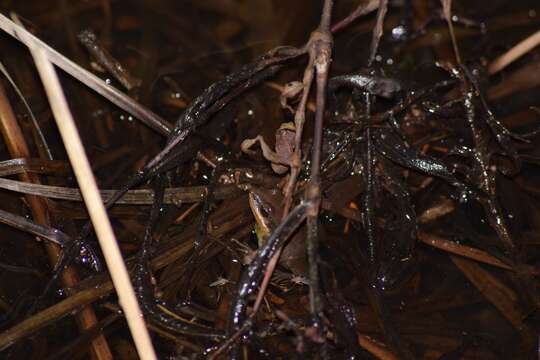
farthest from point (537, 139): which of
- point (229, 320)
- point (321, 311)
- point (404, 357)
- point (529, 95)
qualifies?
point (229, 320)

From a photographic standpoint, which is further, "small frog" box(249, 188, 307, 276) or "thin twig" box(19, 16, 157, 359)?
"small frog" box(249, 188, 307, 276)

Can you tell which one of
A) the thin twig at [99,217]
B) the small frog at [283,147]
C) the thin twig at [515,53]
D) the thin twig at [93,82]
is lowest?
the thin twig at [99,217]

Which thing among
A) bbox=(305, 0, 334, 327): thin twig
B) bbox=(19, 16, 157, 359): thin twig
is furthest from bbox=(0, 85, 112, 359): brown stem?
bbox=(305, 0, 334, 327): thin twig

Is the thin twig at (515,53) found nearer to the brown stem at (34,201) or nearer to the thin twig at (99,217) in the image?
the thin twig at (99,217)

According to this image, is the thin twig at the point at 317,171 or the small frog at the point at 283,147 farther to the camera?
the small frog at the point at 283,147

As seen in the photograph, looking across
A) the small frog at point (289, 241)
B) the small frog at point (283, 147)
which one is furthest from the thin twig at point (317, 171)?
the small frog at point (289, 241)

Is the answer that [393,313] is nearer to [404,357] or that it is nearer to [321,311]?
[404,357]

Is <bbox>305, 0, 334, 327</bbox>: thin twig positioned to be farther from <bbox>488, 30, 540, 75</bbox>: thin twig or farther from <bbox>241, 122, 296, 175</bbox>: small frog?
<bbox>488, 30, 540, 75</bbox>: thin twig

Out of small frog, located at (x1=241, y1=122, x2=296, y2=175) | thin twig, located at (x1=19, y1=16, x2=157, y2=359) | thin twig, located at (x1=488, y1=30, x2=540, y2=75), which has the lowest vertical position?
thin twig, located at (x1=19, y1=16, x2=157, y2=359)

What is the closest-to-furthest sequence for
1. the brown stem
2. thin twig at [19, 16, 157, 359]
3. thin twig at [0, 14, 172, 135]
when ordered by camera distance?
thin twig at [19, 16, 157, 359], thin twig at [0, 14, 172, 135], the brown stem
